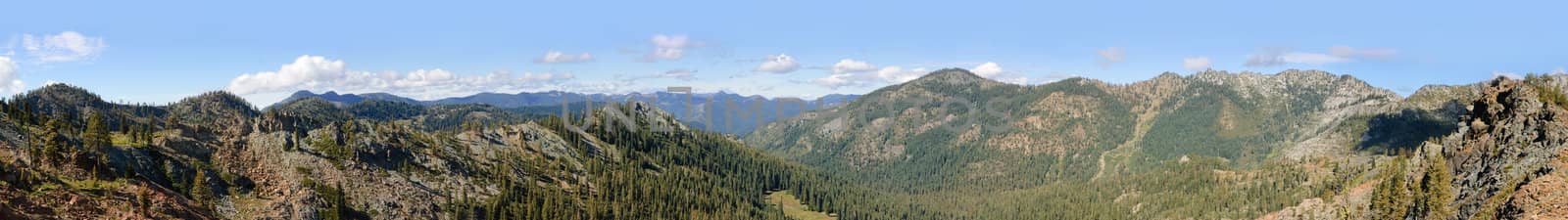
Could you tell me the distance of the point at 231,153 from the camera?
11388cm

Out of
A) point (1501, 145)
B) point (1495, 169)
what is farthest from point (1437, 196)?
point (1501, 145)

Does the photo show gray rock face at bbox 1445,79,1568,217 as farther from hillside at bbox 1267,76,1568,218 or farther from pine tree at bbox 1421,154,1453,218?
pine tree at bbox 1421,154,1453,218

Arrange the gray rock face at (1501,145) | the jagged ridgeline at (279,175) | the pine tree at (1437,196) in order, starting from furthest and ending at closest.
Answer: the pine tree at (1437,196), the gray rock face at (1501,145), the jagged ridgeline at (279,175)

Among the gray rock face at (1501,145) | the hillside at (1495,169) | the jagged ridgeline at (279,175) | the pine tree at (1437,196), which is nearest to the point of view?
the hillside at (1495,169)

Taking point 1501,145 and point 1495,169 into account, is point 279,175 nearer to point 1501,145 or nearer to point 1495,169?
point 1495,169

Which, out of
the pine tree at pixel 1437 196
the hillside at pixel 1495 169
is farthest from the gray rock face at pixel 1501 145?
the pine tree at pixel 1437 196

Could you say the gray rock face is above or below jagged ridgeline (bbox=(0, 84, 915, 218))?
above

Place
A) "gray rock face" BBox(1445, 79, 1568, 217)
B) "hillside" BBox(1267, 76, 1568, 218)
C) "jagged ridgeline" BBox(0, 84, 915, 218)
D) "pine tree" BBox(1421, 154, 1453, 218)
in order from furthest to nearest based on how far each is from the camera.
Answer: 1. "pine tree" BBox(1421, 154, 1453, 218)
2. "gray rock face" BBox(1445, 79, 1568, 217)
3. "jagged ridgeline" BBox(0, 84, 915, 218)
4. "hillside" BBox(1267, 76, 1568, 218)

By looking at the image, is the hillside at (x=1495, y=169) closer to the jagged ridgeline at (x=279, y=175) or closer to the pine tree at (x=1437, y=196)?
the pine tree at (x=1437, y=196)

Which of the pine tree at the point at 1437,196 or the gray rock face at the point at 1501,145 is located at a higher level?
the gray rock face at the point at 1501,145

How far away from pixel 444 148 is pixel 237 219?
74077 millimetres

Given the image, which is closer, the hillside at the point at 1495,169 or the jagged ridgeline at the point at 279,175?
the hillside at the point at 1495,169

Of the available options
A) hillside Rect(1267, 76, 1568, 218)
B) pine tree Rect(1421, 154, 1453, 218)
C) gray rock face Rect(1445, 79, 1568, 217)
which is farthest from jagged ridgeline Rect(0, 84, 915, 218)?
gray rock face Rect(1445, 79, 1568, 217)

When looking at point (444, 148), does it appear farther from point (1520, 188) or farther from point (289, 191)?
point (1520, 188)
